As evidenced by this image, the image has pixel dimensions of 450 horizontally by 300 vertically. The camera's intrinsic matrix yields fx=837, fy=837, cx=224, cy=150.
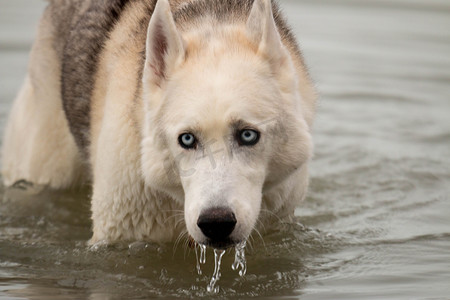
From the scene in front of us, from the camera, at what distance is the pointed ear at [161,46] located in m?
4.73

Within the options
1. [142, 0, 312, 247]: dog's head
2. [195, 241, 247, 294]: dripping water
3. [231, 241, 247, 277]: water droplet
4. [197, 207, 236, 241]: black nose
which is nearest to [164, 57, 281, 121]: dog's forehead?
[142, 0, 312, 247]: dog's head

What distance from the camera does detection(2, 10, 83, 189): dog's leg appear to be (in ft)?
22.4

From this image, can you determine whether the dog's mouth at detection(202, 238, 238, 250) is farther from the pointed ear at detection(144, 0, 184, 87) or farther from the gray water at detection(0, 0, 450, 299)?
the pointed ear at detection(144, 0, 184, 87)

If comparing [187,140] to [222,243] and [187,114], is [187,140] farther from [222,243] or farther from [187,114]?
[222,243]

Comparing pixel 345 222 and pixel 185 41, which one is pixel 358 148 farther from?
pixel 185 41

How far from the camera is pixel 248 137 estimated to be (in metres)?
4.62

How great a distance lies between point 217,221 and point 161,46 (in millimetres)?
1133

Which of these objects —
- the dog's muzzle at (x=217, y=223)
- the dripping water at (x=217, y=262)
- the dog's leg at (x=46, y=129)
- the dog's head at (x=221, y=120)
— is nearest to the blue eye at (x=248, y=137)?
the dog's head at (x=221, y=120)

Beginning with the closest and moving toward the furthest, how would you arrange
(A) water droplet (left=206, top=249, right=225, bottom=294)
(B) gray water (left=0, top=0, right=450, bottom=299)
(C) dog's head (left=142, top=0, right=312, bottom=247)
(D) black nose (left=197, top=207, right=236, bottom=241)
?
1. (D) black nose (left=197, top=207, right=236, bottom=241)
2. (C) dog's head (left=142, top=0, right=312, bottom=247)
3. (A) water droplet (left=206, top=249, right=225, bottom=294)
4. (B) gray water (left=0, top=0, right=450, bottom=299)

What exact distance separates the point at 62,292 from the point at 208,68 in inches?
70.0

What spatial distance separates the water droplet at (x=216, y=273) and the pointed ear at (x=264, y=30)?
4.47ft

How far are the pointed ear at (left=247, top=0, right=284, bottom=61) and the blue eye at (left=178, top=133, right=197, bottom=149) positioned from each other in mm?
678

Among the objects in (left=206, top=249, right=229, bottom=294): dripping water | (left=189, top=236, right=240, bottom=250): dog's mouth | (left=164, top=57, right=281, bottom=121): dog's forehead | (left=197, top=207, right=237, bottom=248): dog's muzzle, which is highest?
(left=164, top=57, right=281, bottom=121): dog's forehead

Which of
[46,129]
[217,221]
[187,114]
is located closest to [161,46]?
[187,114]
